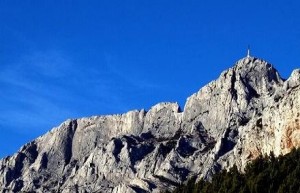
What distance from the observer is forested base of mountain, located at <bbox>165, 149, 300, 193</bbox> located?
4063 inches

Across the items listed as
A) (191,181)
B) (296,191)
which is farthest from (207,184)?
(296,191)

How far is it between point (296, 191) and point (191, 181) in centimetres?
3228

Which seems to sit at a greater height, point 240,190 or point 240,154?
point 240,154

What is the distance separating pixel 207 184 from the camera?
11856cm

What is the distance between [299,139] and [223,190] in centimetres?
3125

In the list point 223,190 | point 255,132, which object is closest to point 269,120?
point 255,132

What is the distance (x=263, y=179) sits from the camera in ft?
348

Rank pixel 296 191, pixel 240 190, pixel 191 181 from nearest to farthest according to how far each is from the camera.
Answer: pixel 296 191 → pixel 240 190 → pixel 191 181

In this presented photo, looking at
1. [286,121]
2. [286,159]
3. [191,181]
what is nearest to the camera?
[286,159]

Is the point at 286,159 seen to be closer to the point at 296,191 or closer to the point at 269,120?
the point at 296,191

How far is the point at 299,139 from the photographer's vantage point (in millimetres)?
135250

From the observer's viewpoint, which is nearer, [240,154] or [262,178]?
[262,178]

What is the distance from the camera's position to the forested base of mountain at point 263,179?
339 feet

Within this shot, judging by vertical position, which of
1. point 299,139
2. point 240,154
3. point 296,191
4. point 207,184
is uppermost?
point 240,154
